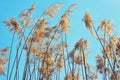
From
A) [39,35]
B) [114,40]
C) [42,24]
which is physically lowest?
[114,40]

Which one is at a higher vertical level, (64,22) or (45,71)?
(64,22)

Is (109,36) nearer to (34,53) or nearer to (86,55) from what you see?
(86,55)

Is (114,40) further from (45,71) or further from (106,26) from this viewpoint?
(45,71)

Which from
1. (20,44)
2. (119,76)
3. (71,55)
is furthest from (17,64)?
(119,76)

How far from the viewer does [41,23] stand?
1065 centimetres

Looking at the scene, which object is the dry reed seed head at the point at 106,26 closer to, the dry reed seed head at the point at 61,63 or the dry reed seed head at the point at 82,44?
the dry reed seed head at the point at 82,44

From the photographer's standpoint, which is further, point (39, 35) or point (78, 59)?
point (78, 59)

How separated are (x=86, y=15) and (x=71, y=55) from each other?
1788 mm

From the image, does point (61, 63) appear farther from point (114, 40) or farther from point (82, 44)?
point (114, 40)

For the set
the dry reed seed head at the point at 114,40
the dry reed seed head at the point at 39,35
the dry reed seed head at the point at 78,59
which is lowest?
the dry reed seed head at the point at 78,59

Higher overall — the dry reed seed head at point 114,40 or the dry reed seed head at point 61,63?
the dry reed seed head at point 114,40

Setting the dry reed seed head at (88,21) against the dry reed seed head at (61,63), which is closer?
the dry reed seed head at (88,21)

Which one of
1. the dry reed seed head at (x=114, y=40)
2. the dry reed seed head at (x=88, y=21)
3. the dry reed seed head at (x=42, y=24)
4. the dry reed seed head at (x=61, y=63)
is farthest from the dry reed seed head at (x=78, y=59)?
the dry reed seed head at (x=42, y=24)

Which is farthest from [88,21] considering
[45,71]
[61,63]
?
[45,71]
